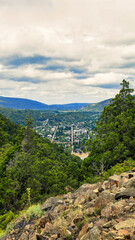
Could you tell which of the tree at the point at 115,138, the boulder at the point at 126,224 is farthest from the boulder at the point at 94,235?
the tree at the point at 115,138

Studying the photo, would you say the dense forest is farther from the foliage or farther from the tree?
the foliage

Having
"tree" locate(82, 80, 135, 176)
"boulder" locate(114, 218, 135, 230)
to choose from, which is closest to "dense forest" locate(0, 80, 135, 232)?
"tree" locate(82, 80, 135, 176)

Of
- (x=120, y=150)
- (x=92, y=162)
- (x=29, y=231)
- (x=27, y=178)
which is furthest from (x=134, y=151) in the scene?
(x=29, y=231)

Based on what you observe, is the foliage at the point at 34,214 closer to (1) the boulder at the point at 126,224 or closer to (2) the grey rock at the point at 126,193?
(2) the grey rock at the point at 126,193

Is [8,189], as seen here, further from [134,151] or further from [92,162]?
[134,151]

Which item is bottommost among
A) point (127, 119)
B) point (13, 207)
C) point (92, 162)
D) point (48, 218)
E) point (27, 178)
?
point (13, 207)

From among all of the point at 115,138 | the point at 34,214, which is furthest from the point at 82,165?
the point at 34,214
